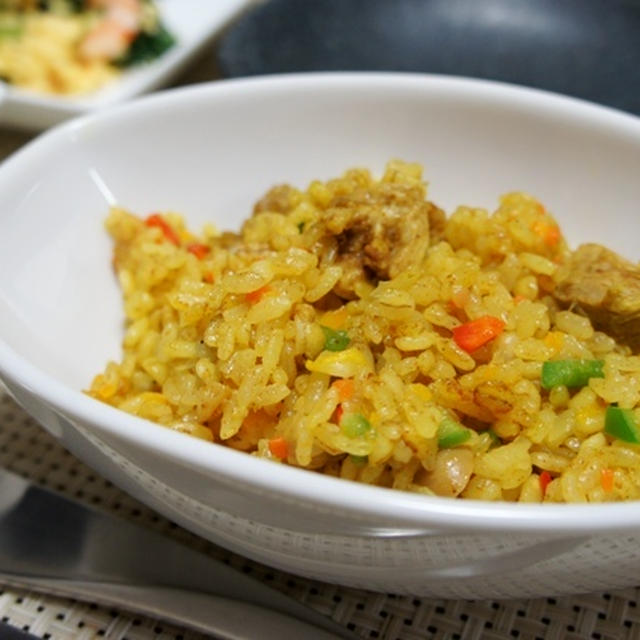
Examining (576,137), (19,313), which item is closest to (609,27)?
(576,137)

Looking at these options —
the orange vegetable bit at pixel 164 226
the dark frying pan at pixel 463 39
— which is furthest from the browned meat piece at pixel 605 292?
the dark frying pan at pixel 463 39

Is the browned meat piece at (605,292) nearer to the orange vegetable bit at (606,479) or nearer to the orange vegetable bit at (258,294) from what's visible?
the orange vegetable bit at (606,479)

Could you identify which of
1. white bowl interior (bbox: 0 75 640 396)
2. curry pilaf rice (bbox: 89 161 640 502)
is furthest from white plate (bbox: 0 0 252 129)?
curry pilaf rice (bbox: 89 161 640 502)

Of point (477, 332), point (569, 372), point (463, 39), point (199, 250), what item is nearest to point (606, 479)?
point (569, 372)

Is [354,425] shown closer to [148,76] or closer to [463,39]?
[463,39]

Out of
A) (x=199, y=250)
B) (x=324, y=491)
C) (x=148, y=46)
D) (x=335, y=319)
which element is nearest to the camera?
(x=324, y=491)

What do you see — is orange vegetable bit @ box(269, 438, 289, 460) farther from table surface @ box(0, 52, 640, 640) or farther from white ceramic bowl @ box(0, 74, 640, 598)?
table surface @ box(0, 52, 640, 640)
